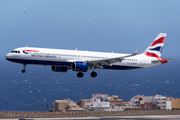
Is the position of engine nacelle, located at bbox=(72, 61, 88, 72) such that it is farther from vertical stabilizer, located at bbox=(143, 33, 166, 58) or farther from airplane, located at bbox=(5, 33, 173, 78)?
vertical stabilizer, located at bbox=(143, 33, 166, 58)

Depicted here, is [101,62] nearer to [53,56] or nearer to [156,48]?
[53,56]

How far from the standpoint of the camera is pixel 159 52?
81.4m

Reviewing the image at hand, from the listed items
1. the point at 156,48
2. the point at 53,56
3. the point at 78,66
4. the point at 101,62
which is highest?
the point at 156,48

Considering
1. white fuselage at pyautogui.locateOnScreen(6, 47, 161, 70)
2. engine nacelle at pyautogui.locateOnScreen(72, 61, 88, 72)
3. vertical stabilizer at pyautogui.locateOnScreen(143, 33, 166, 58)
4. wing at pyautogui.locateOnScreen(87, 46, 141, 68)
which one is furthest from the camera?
vertical stabilizer at pyautogui.locateOnScreen(143, 33, 166, 58)

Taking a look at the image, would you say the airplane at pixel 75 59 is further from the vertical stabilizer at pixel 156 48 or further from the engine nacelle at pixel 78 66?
the vertical stabilizer at pixel 156 48

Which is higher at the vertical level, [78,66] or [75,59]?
[75,59]

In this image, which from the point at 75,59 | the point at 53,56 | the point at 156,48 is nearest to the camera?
the point at 53,56

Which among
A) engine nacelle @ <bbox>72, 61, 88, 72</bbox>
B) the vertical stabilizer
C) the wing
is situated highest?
the vertical stabilizer

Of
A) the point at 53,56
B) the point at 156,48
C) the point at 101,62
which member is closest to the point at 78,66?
the point at 101,62

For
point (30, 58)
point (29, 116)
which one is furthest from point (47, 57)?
point (29, 116)

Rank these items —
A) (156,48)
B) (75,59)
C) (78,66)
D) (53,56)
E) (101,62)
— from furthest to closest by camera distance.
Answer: (156,48), (101,62), (75,59), (78,66), (53,56)

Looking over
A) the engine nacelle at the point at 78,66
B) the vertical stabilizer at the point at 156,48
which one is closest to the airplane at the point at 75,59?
the engine nacelle at the point at 78,66

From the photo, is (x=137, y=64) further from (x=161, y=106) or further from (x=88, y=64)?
(x=161, y=106)

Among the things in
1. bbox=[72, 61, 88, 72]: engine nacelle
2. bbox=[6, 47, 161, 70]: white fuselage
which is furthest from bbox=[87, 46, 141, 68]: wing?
bbox=[72, 61, 88, 72]: engine nacelle
